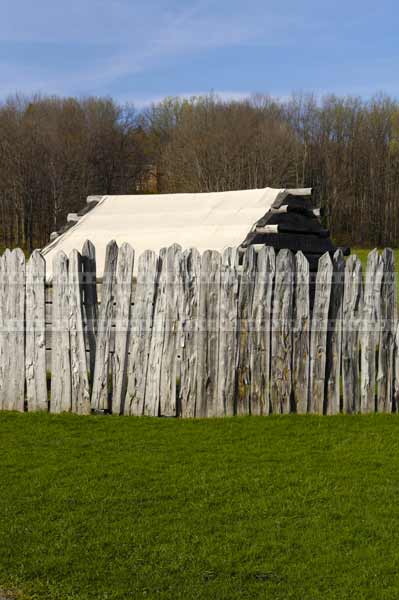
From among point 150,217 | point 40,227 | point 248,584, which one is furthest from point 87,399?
point 40,227

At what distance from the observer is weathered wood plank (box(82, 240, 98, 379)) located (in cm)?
788

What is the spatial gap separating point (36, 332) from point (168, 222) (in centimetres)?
482

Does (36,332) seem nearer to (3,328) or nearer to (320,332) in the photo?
(3,328)

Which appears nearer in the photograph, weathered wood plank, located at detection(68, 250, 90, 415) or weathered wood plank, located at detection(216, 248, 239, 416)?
weathered wood plank, located at detection(216, 248, 239, 416)

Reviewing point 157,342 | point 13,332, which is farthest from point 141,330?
point 13,332

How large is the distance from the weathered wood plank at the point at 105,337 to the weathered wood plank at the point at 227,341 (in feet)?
3.71

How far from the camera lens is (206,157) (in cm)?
4266

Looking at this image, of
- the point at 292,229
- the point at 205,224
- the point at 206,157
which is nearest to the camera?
the point at 292,229

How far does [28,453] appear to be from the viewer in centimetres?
650

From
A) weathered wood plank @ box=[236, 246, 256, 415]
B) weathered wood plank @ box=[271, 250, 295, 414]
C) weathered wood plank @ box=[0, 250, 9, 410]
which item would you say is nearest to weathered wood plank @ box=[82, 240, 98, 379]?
weathered wood plank @ box=[0, 250, 9, 410]

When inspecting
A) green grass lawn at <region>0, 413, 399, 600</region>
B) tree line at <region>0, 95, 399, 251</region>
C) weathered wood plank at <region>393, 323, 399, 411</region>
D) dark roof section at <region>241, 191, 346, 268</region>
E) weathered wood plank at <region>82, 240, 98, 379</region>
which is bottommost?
green grass lawn at <region>0, 413, 399, 600</region>

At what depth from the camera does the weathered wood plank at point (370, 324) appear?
7625 mm

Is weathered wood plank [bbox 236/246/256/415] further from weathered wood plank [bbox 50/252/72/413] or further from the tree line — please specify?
the tree line

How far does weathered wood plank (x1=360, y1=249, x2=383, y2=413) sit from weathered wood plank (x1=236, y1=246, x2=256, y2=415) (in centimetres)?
112
